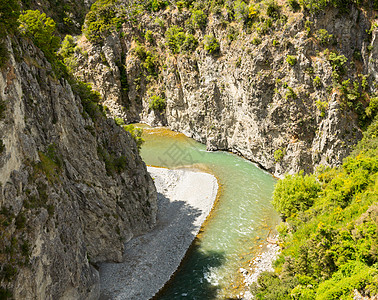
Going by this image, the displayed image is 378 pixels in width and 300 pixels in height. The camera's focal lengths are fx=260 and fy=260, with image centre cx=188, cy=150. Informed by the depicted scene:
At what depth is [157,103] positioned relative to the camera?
208ft

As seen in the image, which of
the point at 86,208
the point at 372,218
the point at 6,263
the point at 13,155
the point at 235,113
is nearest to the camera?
the point at 6,263

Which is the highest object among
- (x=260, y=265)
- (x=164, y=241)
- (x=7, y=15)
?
(x=7, y=15)

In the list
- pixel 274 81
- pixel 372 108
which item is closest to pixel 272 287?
pixel 372 108

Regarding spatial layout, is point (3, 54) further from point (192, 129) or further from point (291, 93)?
point (192, 129)

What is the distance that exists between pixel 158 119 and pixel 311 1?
4084 centimetres

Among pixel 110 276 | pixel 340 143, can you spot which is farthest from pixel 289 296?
pixel 340 143

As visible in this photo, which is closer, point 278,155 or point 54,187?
point 54,187

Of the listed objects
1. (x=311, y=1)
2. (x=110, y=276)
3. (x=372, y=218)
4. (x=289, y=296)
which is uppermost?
(x=311, y=1)

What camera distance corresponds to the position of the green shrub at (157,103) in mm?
63000

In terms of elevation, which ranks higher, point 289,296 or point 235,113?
point 235,113

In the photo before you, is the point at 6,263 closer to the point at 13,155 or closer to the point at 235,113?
the point at 13,155

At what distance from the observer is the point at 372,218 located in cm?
1498

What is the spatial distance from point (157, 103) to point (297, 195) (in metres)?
45.3

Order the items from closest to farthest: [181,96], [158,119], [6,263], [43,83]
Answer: [6,263], [43,83], [181,96], [158,119]
